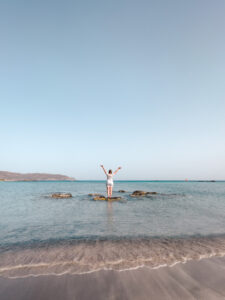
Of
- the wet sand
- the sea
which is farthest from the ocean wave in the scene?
the wet sand

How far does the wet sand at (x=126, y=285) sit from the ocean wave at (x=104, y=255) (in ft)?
1.14

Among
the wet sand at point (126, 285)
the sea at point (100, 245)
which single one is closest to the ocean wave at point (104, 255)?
the sea at point (100, 245)

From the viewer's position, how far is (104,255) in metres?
5.49

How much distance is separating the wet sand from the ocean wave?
348 mm

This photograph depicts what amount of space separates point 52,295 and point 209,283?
3.54 m

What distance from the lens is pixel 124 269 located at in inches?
179

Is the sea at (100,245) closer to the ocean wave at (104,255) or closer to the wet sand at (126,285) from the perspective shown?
the ocean wave at (104,255)

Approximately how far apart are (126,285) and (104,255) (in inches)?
73.0

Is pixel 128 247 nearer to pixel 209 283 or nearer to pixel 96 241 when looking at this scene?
pixel 96 241

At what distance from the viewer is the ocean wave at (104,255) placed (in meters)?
4.63

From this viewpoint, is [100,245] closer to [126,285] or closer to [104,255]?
[104,255]

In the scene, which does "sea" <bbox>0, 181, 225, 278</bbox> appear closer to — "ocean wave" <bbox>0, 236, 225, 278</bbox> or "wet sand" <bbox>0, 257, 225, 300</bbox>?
"ocean wave" <bbox>0, 236, 225, 278</bbox>

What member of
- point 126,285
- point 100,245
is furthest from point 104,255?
point 126,285

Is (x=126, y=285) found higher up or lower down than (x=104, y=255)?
higher up
